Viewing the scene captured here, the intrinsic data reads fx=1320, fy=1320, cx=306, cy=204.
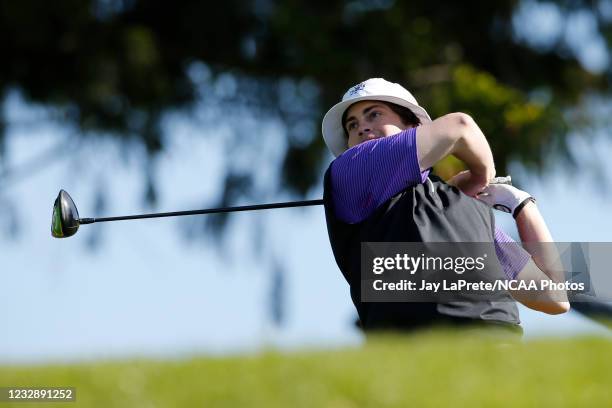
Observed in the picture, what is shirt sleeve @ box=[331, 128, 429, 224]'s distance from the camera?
14.9 feet

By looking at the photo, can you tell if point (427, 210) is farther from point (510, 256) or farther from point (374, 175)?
point (510, 256)

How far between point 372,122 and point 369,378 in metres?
2.01

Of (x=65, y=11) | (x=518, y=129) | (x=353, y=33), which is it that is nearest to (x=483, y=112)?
(x=518, y=129)

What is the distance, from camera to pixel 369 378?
3.31m

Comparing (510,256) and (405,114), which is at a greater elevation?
(405,114)

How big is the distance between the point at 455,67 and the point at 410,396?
11569 millimetres

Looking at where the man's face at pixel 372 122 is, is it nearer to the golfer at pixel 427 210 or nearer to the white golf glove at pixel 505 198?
the golfer at pixel 427 210

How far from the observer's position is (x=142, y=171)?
647 inches

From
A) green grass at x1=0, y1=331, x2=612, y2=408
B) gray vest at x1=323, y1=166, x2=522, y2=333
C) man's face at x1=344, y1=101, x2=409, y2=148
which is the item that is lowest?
green grass at x1=0, y1=331, x2=612, y2=408

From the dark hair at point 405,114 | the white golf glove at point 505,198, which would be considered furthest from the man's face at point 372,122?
the white golf glove at point 505,198

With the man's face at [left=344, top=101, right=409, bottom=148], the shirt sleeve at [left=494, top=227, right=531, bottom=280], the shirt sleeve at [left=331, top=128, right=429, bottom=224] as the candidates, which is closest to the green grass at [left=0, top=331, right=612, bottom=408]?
the shirt sleeve at [left=331, top=128, right=429, bottom=224]

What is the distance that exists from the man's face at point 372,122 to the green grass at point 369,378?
1.47 meters

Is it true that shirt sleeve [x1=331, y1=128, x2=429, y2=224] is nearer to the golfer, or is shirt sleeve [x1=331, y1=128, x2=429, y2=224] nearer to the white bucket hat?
the golfer

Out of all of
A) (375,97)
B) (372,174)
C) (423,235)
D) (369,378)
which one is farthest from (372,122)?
(369,378)
